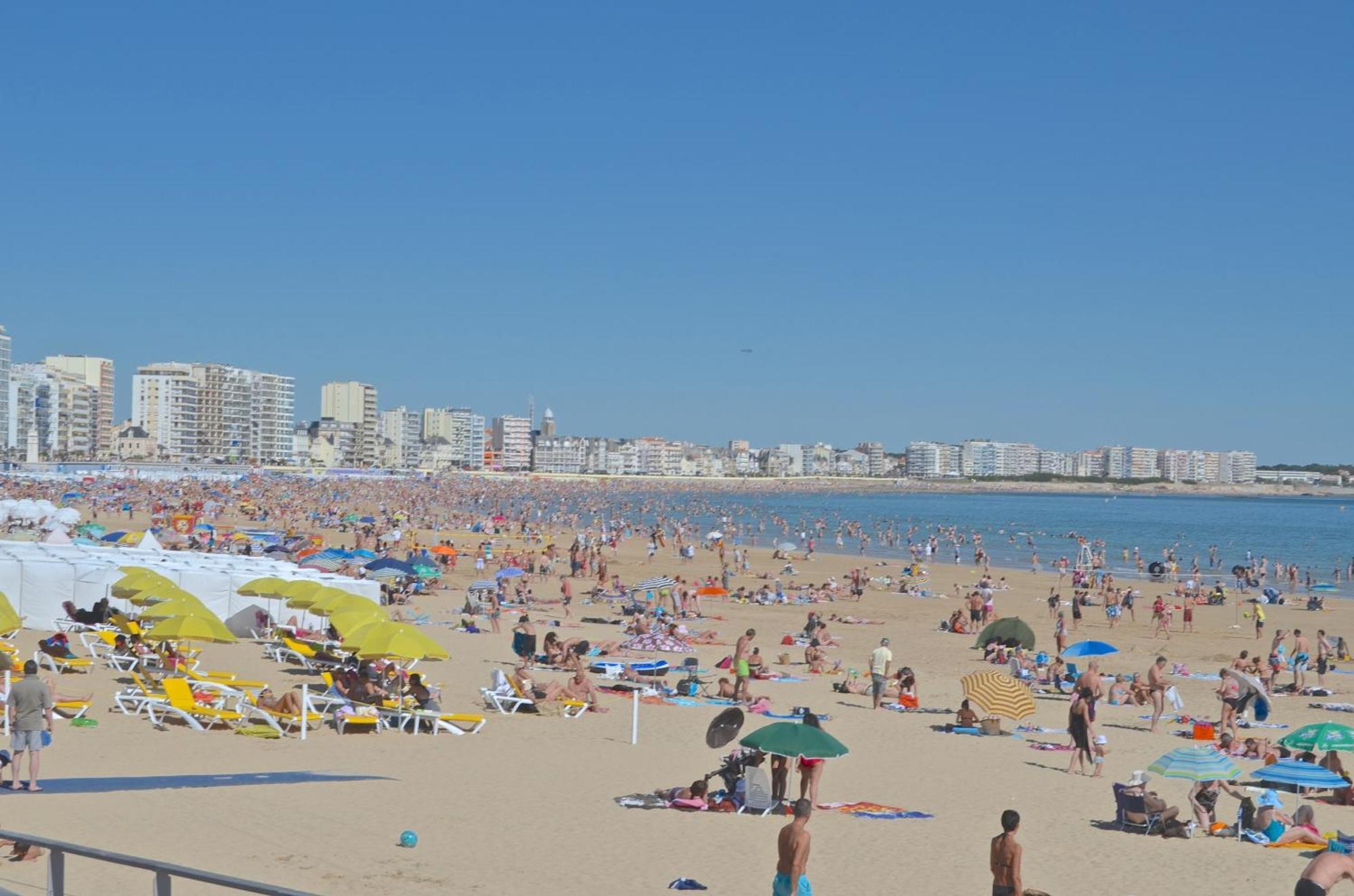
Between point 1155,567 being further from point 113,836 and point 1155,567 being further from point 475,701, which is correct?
point 113,836

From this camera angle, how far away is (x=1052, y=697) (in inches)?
723

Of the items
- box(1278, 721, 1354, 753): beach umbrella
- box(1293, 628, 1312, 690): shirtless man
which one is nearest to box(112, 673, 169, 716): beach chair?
box(1278, 721, 1354, 753): beach umbrella

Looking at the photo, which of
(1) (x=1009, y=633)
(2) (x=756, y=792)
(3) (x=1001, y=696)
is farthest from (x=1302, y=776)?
(1) (x=1009, y=633)

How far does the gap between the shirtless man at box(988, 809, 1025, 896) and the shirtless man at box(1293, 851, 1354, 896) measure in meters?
1.47

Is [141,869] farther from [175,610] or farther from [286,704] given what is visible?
[175,610]

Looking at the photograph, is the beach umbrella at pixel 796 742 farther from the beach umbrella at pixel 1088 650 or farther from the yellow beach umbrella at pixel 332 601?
the beach umbrella at pixel 1088 650

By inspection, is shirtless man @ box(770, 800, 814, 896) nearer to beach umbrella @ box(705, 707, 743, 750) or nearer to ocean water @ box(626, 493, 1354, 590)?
beach umbrella @ box(705, 707, 743, 750)

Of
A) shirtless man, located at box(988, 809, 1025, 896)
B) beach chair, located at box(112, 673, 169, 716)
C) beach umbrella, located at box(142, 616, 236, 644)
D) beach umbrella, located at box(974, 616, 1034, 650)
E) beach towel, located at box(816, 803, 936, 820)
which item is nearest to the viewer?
shirtless man, located at box(988, 809, 1025, 896)

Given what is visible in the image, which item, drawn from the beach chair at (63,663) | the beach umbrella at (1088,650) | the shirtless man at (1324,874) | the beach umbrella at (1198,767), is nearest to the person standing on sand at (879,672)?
the beach umbrella at (1088,650)

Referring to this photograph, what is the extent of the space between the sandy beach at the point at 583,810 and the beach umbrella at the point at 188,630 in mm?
921

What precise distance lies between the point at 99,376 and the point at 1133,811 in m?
193

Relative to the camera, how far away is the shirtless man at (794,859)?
6.64 metres

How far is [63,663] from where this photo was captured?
1597 cm

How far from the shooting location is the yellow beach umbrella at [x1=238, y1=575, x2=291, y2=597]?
19.6m
